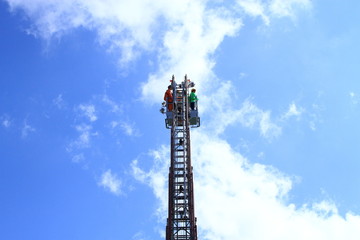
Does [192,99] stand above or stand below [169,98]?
above

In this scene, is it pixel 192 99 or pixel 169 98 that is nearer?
pixel 169 98

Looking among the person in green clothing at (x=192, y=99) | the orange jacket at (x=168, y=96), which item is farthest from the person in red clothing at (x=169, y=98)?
the person in green clothing at (x=192, y=99)

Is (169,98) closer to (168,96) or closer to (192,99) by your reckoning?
(168,96)

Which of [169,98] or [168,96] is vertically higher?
[168,96]

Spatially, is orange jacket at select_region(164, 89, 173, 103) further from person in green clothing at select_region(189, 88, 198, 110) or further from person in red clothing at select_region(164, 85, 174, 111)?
person in green clothing at select_region(189, 88, 198, 110)

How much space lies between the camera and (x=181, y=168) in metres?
37.7

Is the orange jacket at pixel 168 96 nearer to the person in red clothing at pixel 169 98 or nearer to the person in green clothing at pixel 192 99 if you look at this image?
the person in red clothing at pixel 169 98

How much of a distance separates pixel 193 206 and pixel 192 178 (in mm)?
2250

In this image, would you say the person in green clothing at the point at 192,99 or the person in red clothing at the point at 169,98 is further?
the person in green clothing at the point at 192,99

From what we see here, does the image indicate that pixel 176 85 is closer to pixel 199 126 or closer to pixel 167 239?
pixel 199 126

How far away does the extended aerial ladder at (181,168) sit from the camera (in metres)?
35.5

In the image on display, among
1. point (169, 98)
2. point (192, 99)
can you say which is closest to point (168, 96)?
point (169, 98)

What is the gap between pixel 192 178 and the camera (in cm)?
3706

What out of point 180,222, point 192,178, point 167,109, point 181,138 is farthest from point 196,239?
point 167,109
